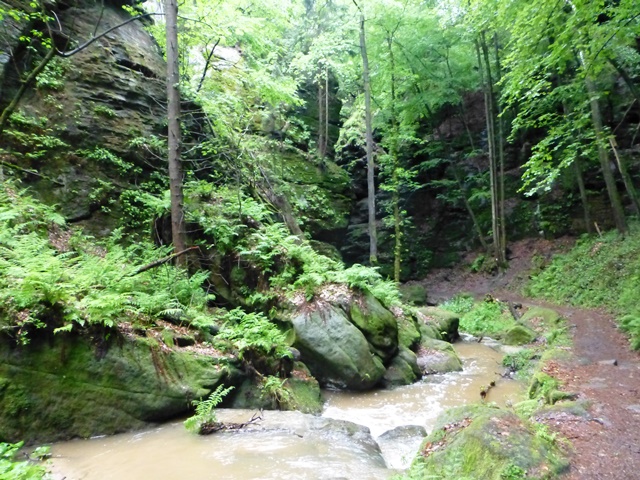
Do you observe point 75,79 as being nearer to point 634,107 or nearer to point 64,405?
point 64,405

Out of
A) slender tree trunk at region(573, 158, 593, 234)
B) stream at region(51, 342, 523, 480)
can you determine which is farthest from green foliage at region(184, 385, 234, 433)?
slender tree trunk at region(573, 158, 593, 234)

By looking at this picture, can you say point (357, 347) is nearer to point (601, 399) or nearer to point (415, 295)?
point (601, 399)

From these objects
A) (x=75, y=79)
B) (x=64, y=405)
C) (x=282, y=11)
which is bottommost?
(x=64, y=405)

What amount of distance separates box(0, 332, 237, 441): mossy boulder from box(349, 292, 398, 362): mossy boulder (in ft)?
13.0

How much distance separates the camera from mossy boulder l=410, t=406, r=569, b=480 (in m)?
4.04

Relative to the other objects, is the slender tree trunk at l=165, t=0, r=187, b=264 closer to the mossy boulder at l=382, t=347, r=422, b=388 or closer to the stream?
the stream

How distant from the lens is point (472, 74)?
23.8m

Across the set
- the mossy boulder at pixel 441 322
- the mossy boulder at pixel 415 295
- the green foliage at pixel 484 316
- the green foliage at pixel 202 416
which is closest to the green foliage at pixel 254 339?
the green foliage at pixel 202 416

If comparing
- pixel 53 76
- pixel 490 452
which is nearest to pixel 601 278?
pixel 490 452

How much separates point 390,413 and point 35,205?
9.12 meters

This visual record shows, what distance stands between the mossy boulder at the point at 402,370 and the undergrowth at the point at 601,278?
465 cm

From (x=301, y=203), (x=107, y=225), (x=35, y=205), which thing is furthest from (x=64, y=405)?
(x=301, y=203)

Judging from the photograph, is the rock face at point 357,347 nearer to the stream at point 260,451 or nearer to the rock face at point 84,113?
the stream at point 260,451

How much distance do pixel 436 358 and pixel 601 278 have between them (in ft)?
25.2
